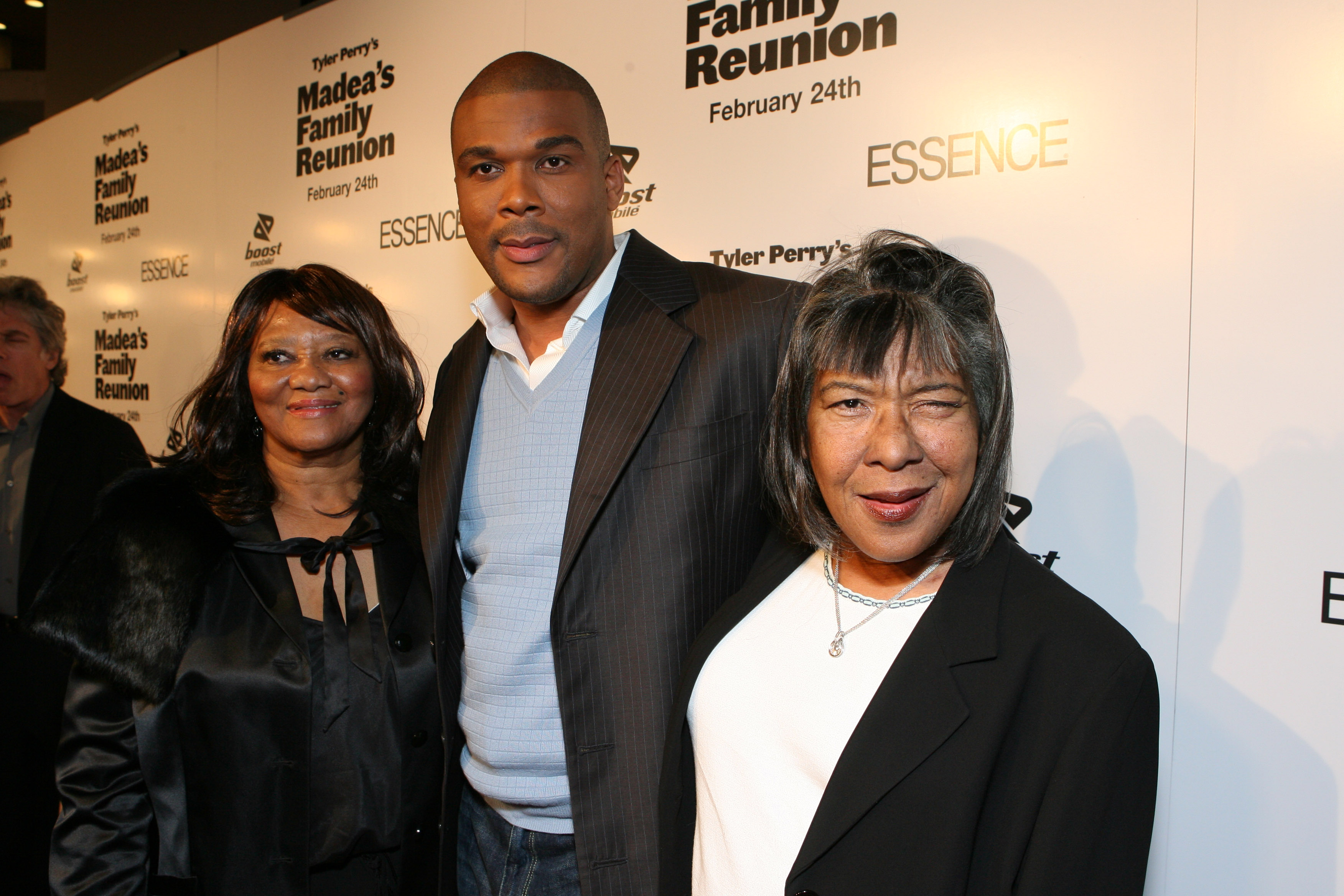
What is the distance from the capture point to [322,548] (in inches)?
76.1

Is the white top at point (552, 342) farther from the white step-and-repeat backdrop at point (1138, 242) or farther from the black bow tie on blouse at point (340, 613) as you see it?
the white step-and-repeat backdrop at point (1138, 242)

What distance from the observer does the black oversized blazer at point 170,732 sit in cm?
177

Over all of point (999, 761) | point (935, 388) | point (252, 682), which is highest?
point (935, 388)

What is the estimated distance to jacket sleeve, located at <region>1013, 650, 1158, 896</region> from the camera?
3.31 feet

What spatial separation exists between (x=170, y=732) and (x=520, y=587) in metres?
0.77

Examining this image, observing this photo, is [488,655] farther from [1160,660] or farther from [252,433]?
[1160,660]

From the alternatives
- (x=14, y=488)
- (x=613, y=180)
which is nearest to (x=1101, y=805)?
(x=613, y=180)

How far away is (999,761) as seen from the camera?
3.59ft

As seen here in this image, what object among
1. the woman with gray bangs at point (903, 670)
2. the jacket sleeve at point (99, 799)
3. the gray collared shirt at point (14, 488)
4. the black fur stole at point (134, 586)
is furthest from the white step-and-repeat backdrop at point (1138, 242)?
the gray collared shirt at point (14, 488)

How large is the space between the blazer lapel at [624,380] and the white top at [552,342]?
0.03 m

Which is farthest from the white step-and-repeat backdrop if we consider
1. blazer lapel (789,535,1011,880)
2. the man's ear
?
blazer lapel (789,535,1011,880)

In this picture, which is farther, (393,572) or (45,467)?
(45,467)

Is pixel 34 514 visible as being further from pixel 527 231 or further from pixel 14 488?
pixel 527 231

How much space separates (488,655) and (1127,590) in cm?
133
